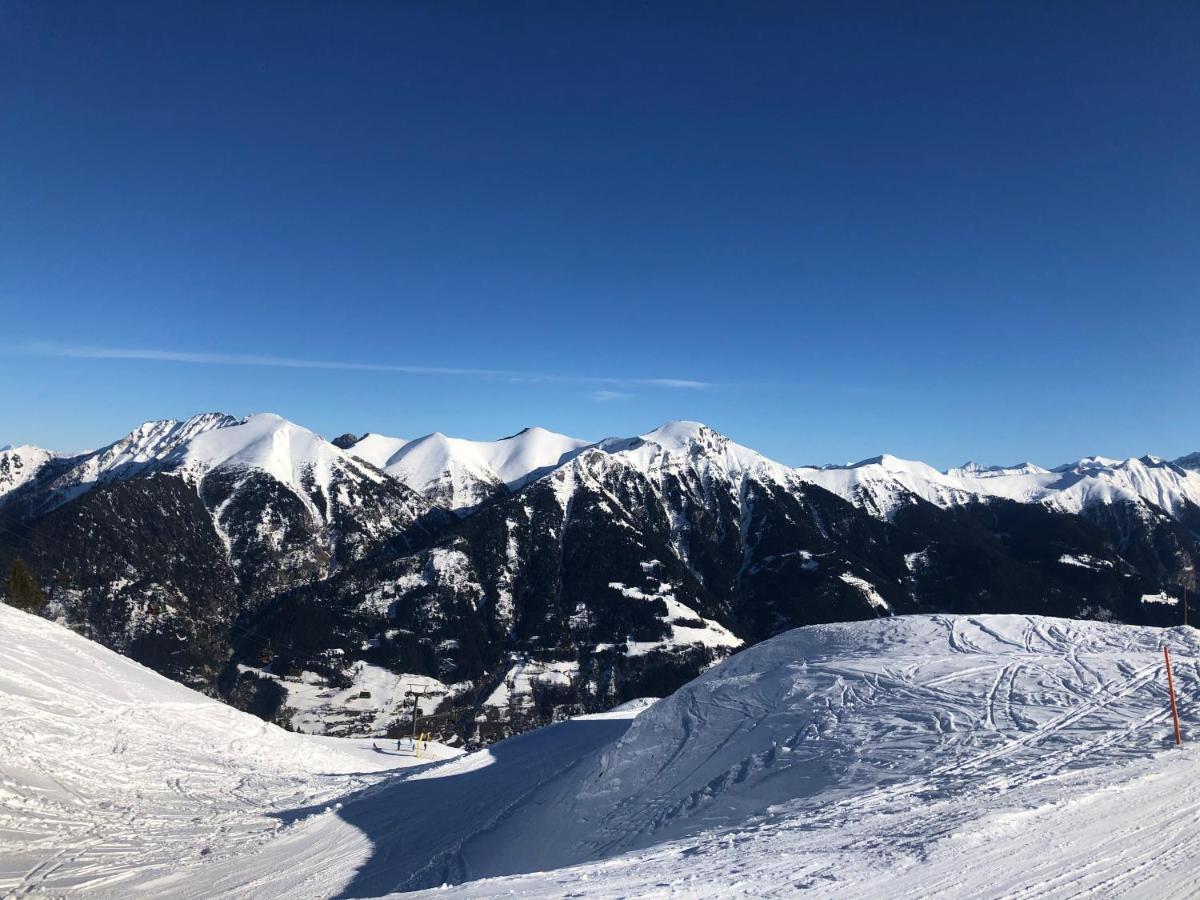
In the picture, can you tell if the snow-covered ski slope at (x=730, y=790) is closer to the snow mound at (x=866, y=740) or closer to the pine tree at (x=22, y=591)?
the snow mound at (x=866, y=740)

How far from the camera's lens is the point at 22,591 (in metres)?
62.6

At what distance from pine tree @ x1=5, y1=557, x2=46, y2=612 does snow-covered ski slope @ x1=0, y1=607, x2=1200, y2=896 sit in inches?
1476

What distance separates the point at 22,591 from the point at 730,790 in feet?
243

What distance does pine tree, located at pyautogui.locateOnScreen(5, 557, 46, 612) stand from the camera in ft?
203

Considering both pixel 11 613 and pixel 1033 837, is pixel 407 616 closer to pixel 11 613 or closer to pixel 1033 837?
pixel 11 613

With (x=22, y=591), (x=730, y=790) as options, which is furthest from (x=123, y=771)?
(x=22, y=591)

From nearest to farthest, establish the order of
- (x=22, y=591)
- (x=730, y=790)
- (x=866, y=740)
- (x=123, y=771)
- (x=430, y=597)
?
(x=730, y=790) → (x=866, y=740) → (x=123, y=771) → (x=22, y=591) → (x=430, y=597)

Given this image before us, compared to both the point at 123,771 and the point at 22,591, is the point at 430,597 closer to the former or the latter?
the point at 22,591

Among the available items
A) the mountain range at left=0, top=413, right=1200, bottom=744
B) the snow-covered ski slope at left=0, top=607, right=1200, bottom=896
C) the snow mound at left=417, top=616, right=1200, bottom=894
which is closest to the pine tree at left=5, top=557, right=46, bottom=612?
the snow-covered ski slope at left=0, top=607, right=1200, bottom=896

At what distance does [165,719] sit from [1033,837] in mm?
37172

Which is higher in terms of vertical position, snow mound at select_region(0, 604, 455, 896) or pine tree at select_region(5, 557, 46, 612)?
pine tree at select_region(5, 557, 46, 612)

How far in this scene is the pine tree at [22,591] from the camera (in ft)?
203

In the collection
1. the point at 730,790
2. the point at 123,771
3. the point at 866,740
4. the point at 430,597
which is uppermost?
the point at 430,597

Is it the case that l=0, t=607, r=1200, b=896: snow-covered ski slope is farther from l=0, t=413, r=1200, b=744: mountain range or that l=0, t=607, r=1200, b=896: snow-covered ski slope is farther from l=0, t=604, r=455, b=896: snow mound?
l=0, t=413, r=1200, b=744: mountain range
